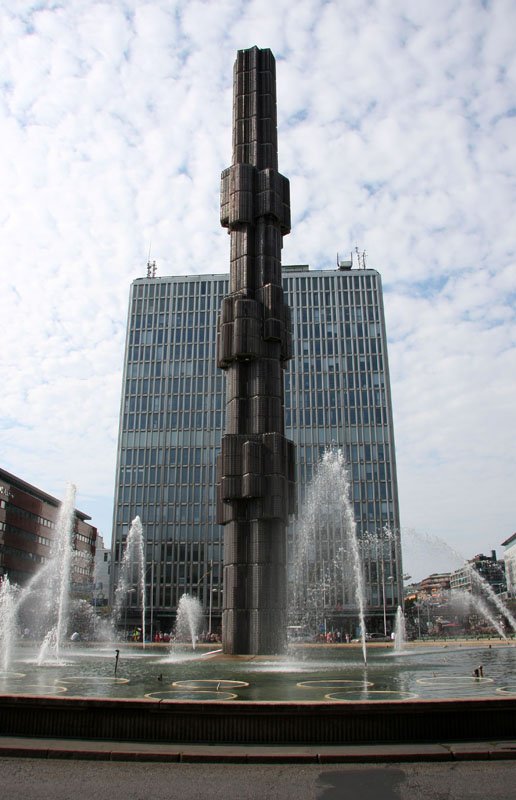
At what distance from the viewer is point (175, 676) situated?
18.9 metres

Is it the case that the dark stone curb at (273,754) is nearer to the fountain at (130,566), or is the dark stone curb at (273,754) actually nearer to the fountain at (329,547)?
the fountain at (329,547)

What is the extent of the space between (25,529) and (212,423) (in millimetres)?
28414

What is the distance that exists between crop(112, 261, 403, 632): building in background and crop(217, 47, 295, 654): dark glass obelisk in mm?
49606

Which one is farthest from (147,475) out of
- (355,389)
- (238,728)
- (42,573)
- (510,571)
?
(510,571)

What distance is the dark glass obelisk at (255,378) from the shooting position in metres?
30.0

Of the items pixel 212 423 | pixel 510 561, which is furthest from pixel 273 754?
pixel 510 561

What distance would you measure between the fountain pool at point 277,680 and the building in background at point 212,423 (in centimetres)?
5557

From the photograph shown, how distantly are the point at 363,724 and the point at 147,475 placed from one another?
79.4 meters

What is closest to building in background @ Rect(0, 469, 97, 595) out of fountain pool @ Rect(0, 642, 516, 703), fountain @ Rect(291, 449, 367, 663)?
fountain @ Rect(291, 449, 367, 663)

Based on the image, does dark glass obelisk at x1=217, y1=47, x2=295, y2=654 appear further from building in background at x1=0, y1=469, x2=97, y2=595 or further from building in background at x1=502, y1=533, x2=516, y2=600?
building in background at x1=502, y1=533, x2=516, y2=600

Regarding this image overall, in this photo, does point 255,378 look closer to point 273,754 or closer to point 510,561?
point 273,754

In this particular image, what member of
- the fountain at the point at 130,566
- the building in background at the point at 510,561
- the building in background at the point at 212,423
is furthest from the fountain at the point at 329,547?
the building in background at the point at 510,561

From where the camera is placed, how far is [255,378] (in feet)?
108

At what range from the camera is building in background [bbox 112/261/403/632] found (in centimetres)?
8162
